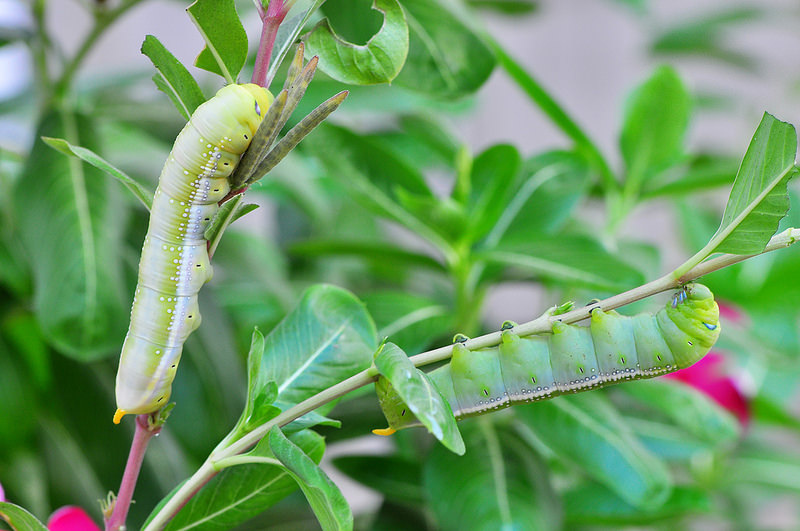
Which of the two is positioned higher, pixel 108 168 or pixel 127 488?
pixel 108 168

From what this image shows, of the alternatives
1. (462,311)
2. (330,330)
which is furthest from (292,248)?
(330,330)

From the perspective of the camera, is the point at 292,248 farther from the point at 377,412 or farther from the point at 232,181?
the point at 232,181

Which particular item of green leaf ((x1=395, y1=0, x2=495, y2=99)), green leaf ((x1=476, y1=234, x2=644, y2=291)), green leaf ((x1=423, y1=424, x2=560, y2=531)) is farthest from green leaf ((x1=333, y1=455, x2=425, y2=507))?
green leaf ((x1=395, y1=0, x2=495, y2=99))

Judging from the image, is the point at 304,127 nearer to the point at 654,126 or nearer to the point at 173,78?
the point at 173,78

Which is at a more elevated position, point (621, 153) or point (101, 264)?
point (621, 153)

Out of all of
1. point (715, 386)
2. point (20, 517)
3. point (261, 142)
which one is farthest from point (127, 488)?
point (715, 386)

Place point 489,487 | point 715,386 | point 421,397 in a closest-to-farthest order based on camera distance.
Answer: point 421,397 < point 489,487 < point 715,386

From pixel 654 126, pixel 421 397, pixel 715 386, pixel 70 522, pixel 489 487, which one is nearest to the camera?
pixel 421 397

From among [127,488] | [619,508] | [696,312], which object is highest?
[696,312]
